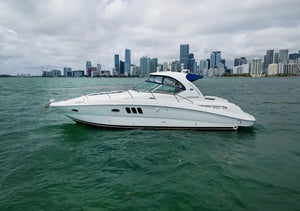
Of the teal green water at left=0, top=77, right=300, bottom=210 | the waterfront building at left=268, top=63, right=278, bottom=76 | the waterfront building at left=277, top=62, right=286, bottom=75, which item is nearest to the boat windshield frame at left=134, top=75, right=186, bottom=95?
the teal green water at left=0, top=77, right=300, bottom=210

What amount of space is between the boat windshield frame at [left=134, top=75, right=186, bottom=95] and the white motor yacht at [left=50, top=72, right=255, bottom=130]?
54 millimetres

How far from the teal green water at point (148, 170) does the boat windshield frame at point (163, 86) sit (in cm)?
219

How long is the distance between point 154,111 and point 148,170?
3861 millimetres

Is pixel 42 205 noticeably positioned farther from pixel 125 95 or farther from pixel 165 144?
pixel 125 95

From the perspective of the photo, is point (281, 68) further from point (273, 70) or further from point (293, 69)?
point (293, 69)

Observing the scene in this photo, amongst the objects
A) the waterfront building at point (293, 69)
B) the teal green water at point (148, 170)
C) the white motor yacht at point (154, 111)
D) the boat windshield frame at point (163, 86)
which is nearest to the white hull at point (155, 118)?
the white motor yacht at point (154, 111)

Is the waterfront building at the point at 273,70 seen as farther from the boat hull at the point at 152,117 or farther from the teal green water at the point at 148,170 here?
the boat hull at the point at 152,117

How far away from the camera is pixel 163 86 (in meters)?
9.97

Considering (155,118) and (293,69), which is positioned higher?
(293,69)

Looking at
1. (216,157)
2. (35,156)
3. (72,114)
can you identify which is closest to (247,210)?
(216,157)

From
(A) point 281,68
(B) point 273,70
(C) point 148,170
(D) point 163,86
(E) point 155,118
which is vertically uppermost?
(A) point 281,68

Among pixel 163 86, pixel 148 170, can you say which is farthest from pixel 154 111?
pixel 148 170

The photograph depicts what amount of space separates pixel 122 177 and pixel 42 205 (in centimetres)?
203

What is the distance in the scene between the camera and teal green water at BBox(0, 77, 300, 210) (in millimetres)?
4402
